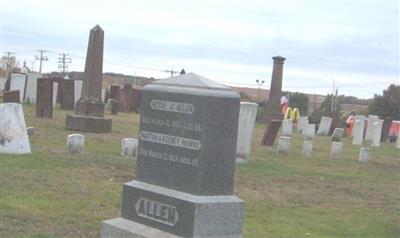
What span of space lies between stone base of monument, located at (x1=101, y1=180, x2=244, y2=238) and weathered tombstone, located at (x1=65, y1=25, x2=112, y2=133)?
445 inches

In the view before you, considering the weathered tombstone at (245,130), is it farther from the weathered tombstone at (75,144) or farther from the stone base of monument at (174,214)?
the stone base of monument at (174,214)

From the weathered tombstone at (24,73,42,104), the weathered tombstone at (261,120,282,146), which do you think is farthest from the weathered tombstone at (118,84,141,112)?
the weathered tombstone at (261,120,282,146)

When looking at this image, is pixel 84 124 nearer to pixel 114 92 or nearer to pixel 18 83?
pixel 18 83

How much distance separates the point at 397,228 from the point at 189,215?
14.8 feet

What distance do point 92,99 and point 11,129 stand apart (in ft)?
20.7

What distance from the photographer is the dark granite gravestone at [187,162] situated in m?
4.82

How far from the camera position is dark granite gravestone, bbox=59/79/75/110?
24.5 m

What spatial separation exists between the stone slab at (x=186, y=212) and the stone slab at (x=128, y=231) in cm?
4

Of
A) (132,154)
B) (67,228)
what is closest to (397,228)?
(67,228)

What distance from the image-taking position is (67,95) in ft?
80.9

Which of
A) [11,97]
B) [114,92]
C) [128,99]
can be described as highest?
[114,92]

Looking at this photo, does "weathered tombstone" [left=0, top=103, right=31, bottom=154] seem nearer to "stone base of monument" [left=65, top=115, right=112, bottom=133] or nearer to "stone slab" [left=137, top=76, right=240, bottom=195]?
"stone base of monument" [left=65, top=115, right=112, bottom=133]

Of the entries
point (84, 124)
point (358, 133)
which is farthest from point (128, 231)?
point (358, 133)

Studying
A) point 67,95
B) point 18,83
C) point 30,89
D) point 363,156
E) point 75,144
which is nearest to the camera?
point 75,144
